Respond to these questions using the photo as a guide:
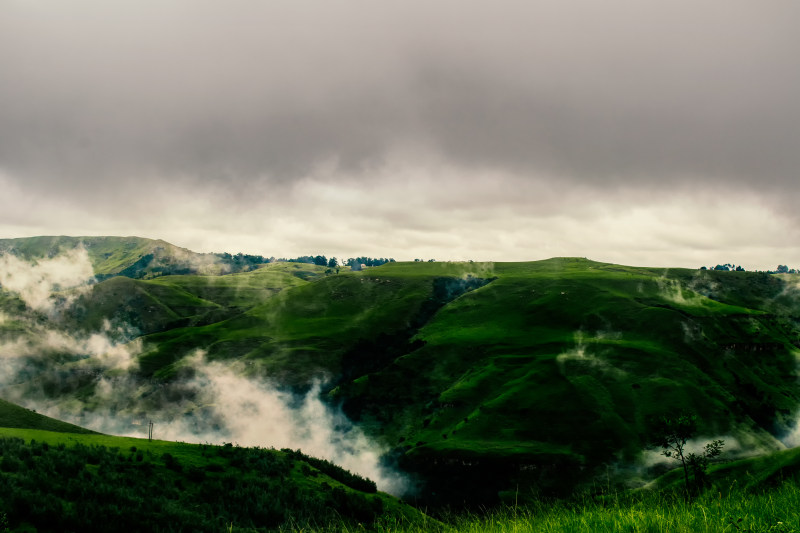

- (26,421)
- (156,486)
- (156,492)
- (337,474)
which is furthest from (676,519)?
(337,474)

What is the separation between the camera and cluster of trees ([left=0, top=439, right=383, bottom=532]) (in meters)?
50.6

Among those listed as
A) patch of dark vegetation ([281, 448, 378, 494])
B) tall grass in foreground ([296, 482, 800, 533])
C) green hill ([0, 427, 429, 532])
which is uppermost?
tall grass in foreground ([296, 482, 800, 533])

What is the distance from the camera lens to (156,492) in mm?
71688

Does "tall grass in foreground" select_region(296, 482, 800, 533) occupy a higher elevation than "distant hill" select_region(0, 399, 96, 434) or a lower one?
higher

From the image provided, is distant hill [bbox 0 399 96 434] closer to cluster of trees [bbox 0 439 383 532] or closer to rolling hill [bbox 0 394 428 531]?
rolling hill [bbox 0 394 428 531]

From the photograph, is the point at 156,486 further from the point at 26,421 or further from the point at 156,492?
the point at 26,421

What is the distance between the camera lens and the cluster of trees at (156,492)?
166 ft

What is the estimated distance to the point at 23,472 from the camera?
2178 inches

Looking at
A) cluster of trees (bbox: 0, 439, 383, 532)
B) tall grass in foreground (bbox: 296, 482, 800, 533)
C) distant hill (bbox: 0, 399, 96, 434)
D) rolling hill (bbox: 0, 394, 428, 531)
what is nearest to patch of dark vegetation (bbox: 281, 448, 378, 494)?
rolling hill (bbox: 0, 394, 428, 531)

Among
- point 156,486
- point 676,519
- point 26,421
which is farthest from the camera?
point 26,421

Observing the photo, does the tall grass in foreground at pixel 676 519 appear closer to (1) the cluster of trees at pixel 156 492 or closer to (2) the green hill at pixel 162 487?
(2) the green hill at pixel 162 487

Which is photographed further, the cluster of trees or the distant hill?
the distant hill

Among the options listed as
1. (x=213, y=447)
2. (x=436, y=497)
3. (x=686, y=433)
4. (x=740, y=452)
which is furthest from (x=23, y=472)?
(x=740, y=452)

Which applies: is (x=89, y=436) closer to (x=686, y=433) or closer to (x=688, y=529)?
(x=688, y=529)
